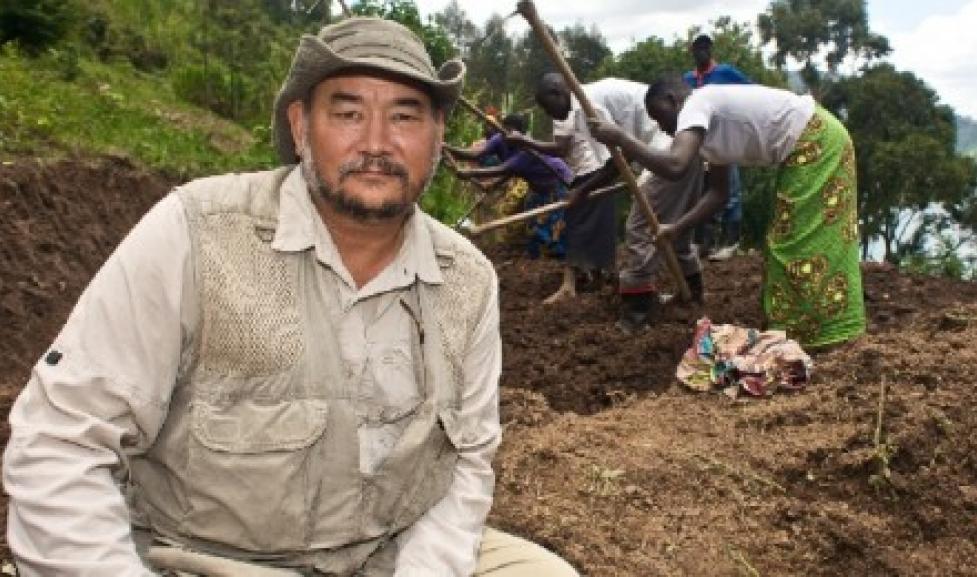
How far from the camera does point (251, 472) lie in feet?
6.17

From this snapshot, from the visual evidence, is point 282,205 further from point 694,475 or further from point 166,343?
point 694,475

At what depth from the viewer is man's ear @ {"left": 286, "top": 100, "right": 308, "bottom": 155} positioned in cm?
219

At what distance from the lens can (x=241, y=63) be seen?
1698 cm

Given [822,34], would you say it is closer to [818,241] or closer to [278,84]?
[278,84]

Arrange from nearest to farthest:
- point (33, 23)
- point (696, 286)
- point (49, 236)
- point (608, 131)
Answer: point (608, 131)
point (49, 236)
point (696, 286)
point (33, 23)

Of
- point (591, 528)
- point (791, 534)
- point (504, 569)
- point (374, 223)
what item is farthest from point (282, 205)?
point (791, 534)

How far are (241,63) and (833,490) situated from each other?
15.1 m

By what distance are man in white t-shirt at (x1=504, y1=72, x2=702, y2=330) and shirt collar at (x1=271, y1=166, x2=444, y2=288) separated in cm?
392

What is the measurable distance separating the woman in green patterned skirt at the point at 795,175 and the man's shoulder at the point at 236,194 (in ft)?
9.54

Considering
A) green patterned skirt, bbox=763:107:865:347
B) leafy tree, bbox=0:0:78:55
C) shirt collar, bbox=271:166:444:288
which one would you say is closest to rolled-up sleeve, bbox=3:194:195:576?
shirt collar, bbox=271:166:444:288

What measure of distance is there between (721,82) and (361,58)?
17.9 feet

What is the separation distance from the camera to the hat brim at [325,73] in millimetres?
2047

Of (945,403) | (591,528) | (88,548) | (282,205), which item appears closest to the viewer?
(88,548)

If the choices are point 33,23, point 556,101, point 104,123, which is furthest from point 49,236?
point 33,23
